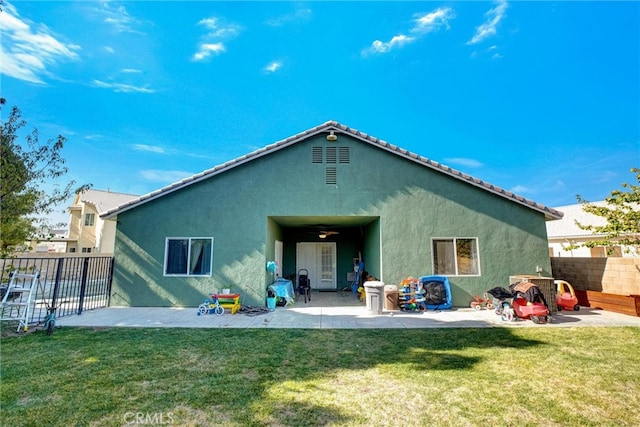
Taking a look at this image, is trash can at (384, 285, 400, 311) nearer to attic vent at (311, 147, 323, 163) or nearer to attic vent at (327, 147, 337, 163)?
attic vent at (327, 147, 337, 163)

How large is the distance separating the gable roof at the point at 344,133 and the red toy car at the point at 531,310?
385 centimetres

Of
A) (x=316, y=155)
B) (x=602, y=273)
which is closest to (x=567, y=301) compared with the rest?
(x=602, y=273)

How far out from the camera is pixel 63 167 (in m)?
7.22

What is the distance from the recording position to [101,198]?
28.7m

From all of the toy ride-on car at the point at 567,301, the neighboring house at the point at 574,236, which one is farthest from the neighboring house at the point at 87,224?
the neighboring house at the point at 574,236

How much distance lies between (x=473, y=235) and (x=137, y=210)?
11787 millimetres

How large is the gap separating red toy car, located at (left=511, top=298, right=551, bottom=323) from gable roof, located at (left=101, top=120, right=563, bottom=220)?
3850 millimetres

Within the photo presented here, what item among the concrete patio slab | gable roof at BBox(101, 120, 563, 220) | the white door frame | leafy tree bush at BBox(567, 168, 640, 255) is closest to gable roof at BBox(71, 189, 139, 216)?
gable roof at BBox(101, 120, 563, 220)

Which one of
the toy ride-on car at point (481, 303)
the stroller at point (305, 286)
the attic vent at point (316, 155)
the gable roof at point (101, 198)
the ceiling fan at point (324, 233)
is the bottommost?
the toy ride-on car at point (481, 303)

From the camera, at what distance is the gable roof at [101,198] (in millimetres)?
27195

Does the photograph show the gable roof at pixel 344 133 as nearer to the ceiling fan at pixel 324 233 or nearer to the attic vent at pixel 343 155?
the attic vent at pixel 343 155

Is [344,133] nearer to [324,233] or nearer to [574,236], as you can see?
[324,233]

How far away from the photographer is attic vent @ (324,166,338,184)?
10.0 m

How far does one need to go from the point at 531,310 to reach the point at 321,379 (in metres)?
6.41
